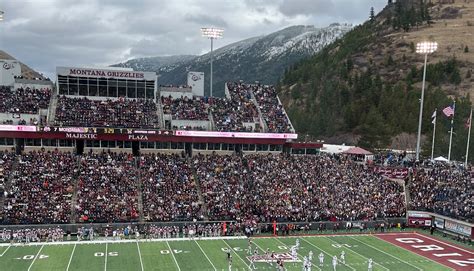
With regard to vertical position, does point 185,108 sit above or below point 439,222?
above

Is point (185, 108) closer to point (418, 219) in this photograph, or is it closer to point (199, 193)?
point (199, 193)

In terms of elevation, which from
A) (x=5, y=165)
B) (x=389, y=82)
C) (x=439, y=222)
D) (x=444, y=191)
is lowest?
(x=439, y=222)

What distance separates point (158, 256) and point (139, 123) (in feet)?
67.4

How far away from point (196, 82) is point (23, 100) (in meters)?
19.2

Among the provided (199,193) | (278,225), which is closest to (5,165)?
(199,193)

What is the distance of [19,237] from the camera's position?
31.8m

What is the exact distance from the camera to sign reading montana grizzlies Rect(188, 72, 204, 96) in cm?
5535

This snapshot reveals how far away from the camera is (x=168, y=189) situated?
39875mm

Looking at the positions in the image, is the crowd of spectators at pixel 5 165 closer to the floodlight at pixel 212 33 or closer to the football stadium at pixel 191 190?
the football stadium at pixel 191 190

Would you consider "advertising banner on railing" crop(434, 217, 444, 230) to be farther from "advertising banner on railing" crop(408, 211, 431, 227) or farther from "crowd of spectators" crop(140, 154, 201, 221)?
"crowd of spectators" crop(140, 154, 201, 221)

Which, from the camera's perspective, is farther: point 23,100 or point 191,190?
point 23,100

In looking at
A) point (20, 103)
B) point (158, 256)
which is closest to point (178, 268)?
point (158, 256)

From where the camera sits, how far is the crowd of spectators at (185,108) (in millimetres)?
49062

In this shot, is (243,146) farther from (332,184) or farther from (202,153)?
(332,184)
